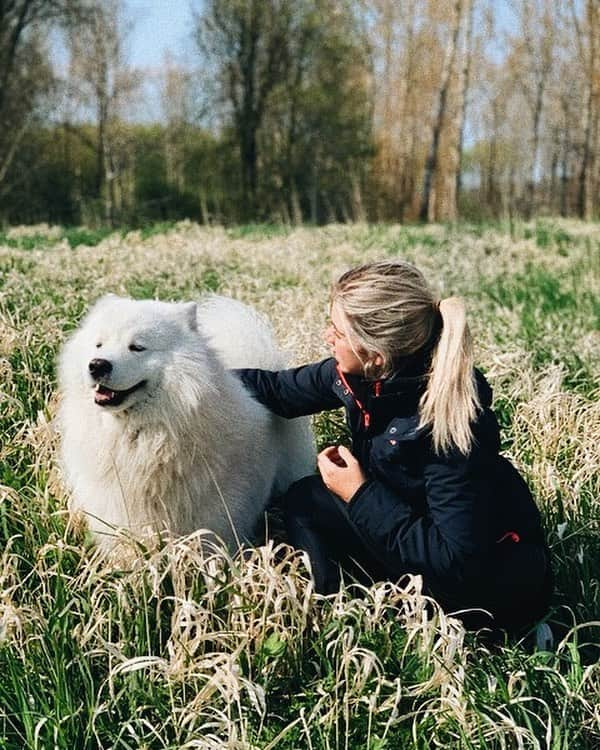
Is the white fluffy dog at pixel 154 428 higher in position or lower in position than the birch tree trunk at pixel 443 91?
lower

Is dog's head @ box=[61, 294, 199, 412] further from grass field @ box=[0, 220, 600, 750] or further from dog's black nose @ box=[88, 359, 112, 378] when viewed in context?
grass field @ box=[0, 220, 600, 750]

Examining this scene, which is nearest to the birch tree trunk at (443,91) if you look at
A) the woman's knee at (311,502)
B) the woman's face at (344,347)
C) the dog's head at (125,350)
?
the woman's knee at (311,502)

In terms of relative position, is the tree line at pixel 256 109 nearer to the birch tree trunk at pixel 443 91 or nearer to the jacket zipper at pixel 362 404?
the birch tree trunk at pixel 443 91

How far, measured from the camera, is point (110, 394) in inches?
97.5

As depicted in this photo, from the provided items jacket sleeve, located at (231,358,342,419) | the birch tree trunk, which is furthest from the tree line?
jacket sleeve, located at (231,358,342,419)

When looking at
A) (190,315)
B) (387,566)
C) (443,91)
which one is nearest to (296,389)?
(190,315)

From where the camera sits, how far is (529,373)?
14.3 ft

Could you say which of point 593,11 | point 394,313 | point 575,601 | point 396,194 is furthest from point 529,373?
point 396,194

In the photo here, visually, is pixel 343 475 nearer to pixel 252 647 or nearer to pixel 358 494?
pixel 358 494

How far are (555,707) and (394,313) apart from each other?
124 centimetres

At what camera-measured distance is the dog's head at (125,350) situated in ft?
8.01

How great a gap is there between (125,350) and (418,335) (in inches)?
36.9

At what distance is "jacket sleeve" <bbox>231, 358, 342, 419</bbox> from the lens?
10.1 ft

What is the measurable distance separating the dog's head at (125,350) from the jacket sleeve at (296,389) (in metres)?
0.50
